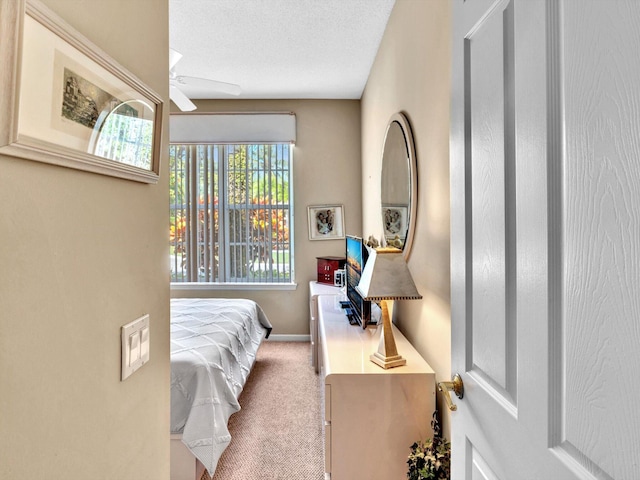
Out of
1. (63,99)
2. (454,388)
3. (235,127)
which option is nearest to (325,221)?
(235,127)

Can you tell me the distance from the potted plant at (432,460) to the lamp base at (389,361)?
291 mm

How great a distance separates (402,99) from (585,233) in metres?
2.04

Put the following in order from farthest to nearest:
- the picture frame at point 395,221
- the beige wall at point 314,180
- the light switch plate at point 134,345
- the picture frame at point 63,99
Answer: the beige wall at point 314,180 → the picture frame at point 395,221 → the light switch plate at point 134,345 → the picture frame at point 63,99

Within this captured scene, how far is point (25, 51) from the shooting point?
1.68ft

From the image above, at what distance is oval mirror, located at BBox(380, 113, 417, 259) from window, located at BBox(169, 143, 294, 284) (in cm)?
199

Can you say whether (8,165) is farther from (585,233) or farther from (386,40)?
(386,40)

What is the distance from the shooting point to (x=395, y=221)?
2.62 metres

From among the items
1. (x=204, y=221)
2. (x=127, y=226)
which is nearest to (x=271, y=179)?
(x=204, y=221)

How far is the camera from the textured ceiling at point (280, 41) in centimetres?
265

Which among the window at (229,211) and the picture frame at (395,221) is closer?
the picture frame at (395,221)

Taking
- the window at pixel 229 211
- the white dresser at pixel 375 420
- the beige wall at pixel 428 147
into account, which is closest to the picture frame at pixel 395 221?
the beige wall at pixel 428 147

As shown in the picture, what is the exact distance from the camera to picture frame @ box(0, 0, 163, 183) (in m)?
0.49

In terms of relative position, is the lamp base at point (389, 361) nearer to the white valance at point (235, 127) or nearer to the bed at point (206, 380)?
the bed at point (206, 380)

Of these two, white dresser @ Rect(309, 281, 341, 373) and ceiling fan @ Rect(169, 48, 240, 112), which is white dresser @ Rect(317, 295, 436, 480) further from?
ceiling fan @ Rect(169, 48, 240, 112)
